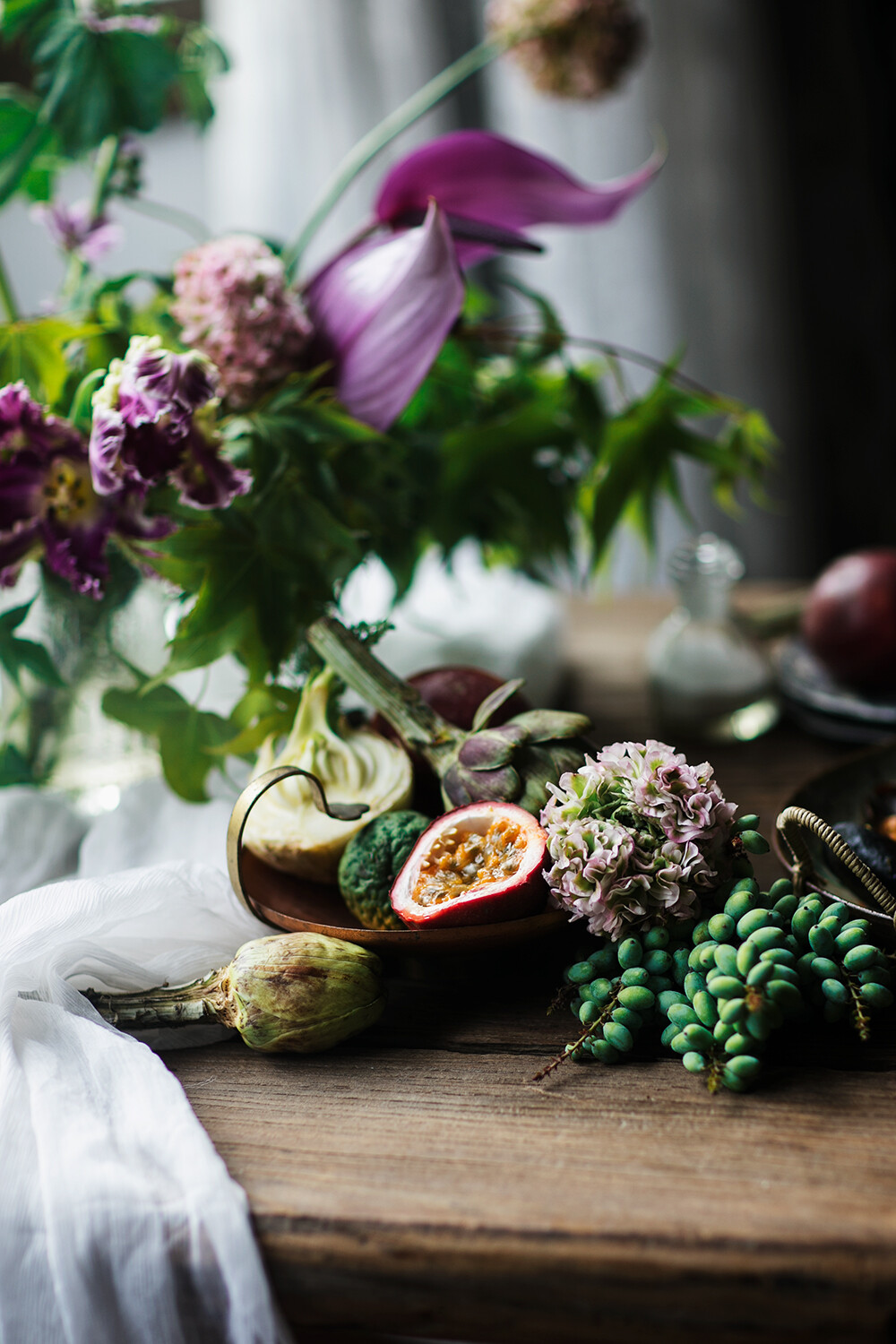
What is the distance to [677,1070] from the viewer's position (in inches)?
16.2

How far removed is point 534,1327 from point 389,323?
1.54 feet

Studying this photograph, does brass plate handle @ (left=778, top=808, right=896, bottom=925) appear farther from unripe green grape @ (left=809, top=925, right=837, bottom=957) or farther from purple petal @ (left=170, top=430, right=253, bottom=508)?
purple petal @ (left=170, top=430, right=253, bottom=508)

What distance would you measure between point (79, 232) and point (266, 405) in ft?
0.81

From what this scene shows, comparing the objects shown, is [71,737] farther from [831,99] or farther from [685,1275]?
[831,99]

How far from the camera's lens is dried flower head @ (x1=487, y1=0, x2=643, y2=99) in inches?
29.5

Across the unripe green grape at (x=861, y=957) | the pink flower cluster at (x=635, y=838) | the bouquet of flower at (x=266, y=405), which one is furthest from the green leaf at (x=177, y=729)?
the unripe green grape at (x=861, y=957)

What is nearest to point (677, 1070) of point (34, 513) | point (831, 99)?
point (34, 513)

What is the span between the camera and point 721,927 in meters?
0.41

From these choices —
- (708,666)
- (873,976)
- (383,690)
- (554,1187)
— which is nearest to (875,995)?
(873,976)

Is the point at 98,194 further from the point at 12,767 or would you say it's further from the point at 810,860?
the point at 810,860

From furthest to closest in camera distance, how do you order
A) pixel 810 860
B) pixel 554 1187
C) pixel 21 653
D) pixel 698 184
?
pixel 698 184, pixel 21 653, pixel 810 860, pixel 554 1187

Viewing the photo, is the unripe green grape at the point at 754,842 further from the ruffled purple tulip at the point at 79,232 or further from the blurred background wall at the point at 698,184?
the blurred background wall at the point at 698,184

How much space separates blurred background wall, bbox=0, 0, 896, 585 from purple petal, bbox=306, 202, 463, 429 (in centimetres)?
80

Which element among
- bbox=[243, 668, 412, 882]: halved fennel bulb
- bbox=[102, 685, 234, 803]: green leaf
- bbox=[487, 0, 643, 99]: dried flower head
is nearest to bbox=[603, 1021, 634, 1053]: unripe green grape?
bbox=[243, 668, 412, 882]: halved fennel bulb
